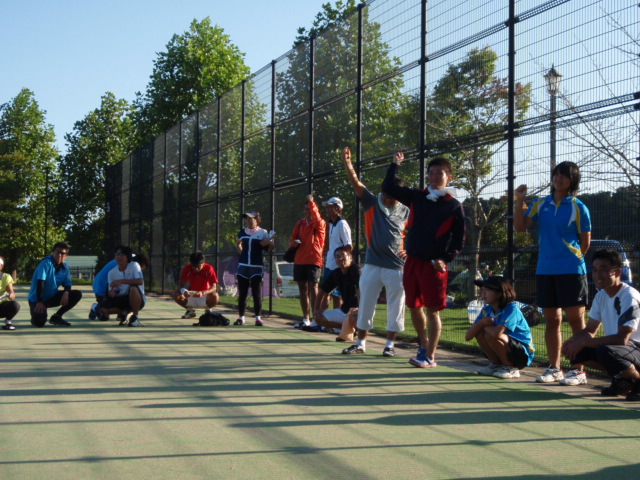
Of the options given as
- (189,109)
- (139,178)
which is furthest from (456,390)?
(189,109)

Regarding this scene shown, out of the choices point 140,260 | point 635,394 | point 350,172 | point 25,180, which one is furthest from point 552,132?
point 25,180

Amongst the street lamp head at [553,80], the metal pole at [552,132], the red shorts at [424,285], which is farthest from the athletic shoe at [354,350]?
the street lamp head at [553,80]

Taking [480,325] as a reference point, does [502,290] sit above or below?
above

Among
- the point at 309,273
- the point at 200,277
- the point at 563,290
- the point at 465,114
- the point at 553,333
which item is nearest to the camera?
the point at 563,290

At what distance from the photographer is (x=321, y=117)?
11.7 metres

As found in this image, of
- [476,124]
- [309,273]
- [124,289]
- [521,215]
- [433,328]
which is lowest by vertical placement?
[433,328]

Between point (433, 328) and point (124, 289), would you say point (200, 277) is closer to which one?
point (124, 289)

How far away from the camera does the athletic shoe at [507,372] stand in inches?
254

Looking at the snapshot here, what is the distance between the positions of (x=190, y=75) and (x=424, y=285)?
3028cm

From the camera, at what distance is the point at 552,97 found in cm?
686

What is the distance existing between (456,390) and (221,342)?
392 cm

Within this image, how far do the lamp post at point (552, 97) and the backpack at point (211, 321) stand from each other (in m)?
6.13

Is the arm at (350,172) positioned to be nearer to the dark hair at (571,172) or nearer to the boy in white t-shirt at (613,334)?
the dark hair at (571,172)

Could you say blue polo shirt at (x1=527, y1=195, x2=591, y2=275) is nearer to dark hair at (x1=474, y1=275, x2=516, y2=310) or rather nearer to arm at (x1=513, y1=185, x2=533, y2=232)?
arm at (x1=513, y1=185, x2=533, y2=232)
